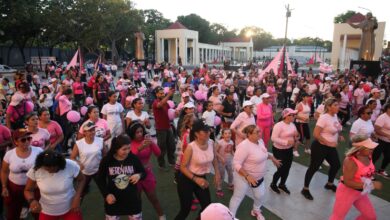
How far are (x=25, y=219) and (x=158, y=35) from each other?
152 feet

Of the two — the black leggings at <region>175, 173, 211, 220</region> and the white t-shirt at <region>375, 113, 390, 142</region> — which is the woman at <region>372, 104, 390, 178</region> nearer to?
the white t-shirt at <region>375, 113, 390, 142</region>

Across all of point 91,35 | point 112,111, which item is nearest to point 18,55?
point 91,35

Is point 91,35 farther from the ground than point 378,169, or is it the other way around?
point 91,35

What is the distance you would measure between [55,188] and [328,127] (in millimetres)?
4171

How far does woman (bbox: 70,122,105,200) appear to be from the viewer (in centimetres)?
417

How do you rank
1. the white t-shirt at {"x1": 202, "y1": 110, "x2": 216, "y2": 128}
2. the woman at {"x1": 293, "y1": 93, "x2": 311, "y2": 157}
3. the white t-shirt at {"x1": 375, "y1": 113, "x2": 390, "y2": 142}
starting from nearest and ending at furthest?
the white t-shirt at {"x1": 375, "y1": 113, "x2": 390, "y2": 142}
the white t-shirt at {"x1": 202, "y1": 110, "x2": 216, "y2": 128}
the woman at {"x1": 293, "y1": 93, "x2": 311, "y2": 157}

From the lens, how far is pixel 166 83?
41.3 feet

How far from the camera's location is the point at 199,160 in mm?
3943

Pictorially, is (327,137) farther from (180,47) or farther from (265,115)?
(180,47)

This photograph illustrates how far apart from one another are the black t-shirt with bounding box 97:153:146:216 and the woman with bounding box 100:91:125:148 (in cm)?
274

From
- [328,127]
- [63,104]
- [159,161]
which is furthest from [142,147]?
[63,104]

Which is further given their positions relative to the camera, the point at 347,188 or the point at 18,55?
the point at 18,55

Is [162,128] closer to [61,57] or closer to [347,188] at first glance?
[347,188]

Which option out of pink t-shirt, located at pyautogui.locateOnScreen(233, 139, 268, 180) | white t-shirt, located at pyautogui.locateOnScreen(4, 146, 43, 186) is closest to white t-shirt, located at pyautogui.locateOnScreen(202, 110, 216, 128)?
pink t-shirt, located at pyautogui.locateOnScreen(233, 139, 268, 180)
